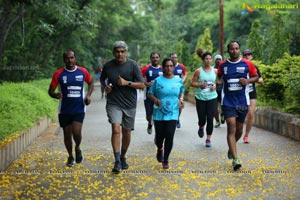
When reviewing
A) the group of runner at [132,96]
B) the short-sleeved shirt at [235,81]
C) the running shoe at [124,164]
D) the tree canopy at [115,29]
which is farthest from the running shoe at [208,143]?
the tree canopy at [115,29]

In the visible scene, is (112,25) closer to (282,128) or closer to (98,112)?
(98,112)

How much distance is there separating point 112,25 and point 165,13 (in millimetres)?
20030

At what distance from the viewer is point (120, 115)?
7.88 meters

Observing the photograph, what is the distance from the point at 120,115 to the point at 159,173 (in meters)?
1.05

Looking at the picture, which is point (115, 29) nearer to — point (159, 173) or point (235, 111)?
point (235, 111)

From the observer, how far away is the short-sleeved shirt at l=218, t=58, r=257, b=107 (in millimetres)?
8172

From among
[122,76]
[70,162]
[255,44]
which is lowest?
[70,162]

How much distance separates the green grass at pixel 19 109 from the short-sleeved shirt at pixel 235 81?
3.73m

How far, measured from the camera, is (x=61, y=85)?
26.3 feet

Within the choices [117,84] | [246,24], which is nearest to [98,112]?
[117,84]

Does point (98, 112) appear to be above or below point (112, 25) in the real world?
below

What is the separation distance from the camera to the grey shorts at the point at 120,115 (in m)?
7.83

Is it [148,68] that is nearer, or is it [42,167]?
[42,167]

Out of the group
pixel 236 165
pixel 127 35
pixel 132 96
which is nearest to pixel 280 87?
pixel 236 165
